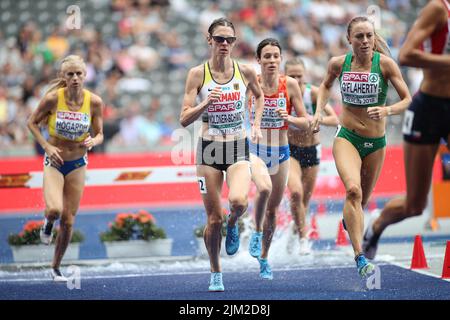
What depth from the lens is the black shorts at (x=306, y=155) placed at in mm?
12586

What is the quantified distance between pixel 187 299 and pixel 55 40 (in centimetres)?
1440

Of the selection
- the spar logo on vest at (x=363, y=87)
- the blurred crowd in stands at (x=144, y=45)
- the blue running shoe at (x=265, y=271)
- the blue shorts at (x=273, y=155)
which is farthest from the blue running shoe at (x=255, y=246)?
the blurred crowd in stands at (x=144, y=45)

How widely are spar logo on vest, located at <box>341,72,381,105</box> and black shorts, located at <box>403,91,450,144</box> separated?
1.93 m

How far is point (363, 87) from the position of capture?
31.4 feet

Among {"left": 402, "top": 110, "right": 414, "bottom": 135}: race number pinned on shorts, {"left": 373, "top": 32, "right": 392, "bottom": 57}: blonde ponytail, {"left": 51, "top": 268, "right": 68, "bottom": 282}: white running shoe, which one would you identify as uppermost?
{"left": 373, "top": 32, "right": 392, "bottom": 57}: blonde ponytail

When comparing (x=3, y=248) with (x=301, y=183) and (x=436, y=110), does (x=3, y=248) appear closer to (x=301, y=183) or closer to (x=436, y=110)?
(x=301, y=183)

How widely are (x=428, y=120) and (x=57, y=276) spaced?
16.5 feet

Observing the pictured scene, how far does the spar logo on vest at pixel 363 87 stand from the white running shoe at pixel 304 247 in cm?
322

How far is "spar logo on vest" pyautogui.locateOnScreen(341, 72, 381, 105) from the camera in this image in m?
9.58

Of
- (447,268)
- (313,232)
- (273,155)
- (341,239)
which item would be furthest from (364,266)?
(313,232)

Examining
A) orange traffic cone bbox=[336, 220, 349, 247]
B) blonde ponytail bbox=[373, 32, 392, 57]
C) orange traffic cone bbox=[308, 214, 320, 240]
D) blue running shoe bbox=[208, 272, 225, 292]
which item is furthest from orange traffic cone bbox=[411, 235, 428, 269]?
orange traffic cone bbox=[308, 214, 320, 240]

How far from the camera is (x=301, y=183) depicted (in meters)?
12.6

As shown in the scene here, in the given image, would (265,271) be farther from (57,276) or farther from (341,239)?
(341,239)

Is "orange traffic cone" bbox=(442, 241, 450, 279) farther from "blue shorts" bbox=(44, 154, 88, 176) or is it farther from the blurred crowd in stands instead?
the blurred crowd in stands
